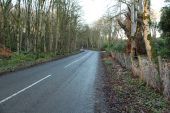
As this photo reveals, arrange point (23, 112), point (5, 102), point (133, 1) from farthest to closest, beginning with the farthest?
1. point (133, 1)
2. point (5, 102)
3. point (23, 112)

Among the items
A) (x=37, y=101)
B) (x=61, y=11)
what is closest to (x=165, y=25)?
(x=37, y=101)

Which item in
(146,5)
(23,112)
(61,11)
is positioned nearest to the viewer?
(23,112)

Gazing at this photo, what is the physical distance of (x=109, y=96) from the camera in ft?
38.5

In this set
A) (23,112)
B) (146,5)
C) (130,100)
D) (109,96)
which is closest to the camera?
(23,112)

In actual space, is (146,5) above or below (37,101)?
above

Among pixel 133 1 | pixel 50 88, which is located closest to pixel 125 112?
pixel 50 88

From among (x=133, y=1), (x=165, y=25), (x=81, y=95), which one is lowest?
(x=81, y=95)

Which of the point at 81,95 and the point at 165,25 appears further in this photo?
the point at 165,25

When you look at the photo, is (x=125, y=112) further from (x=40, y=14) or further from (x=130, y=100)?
(x=40, y=14)

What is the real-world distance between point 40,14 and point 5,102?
103ft

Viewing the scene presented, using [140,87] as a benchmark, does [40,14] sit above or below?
above

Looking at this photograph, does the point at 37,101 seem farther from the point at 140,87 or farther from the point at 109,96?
the point at 140,87

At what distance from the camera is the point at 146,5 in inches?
664

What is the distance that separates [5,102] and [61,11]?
154 feet
